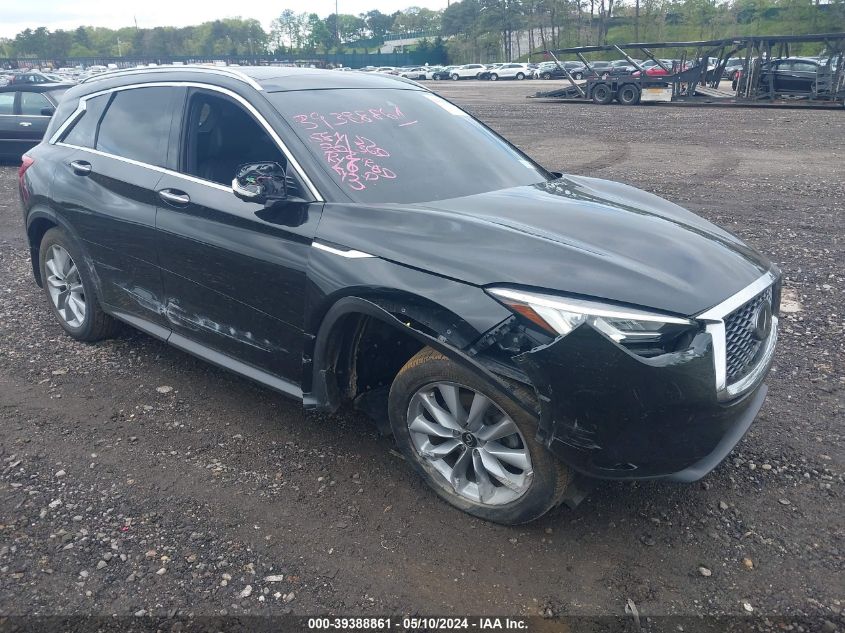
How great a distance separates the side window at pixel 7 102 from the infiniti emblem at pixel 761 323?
44.6 ft

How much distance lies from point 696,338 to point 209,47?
435 ft

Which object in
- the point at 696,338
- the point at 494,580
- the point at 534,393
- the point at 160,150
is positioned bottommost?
the point at 494,580

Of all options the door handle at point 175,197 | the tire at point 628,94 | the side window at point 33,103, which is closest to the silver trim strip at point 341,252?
the door handle at point 175,197

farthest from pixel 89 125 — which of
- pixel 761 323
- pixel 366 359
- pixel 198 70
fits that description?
pixel 761 323

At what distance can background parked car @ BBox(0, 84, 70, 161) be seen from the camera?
41.1ft

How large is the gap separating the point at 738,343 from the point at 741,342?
35 mm

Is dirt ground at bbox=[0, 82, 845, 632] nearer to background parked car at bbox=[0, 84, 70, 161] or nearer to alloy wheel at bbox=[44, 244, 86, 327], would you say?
alloy wheel at bbox=[44, 244, 86, 327]

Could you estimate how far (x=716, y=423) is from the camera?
2580 mm

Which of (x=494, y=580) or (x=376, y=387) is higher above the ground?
(x=376, y=387)

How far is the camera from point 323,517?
3150mm

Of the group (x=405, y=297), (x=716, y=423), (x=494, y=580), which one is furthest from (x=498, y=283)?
(x=494, y=580)

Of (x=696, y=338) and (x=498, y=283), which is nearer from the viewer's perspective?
(x=696, y=338)

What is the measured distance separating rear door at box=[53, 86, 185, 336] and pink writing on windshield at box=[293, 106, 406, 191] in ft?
3.23

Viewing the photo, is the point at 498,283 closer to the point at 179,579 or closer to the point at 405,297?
the point at 405,297
